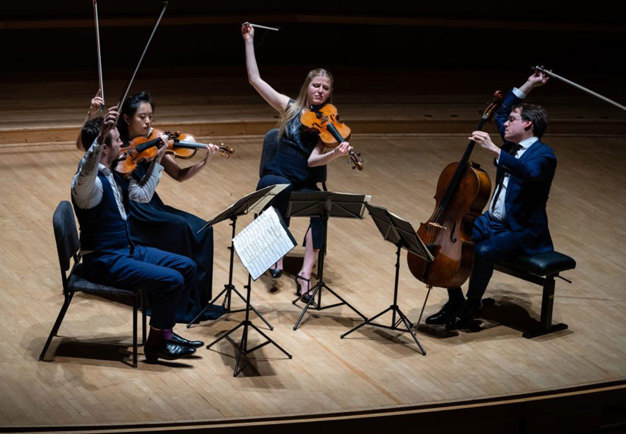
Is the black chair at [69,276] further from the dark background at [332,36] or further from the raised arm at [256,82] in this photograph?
the dark background at [332,36]

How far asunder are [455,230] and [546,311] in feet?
2.03

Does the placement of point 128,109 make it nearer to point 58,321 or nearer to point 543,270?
point 58,321

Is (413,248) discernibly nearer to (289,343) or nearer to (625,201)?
(289,343)

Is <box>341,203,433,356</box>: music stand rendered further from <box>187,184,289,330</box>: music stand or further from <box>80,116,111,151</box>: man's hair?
<box>80,116,111,151</box>: man's hair

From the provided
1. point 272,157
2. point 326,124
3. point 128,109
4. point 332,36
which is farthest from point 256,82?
point 332,36

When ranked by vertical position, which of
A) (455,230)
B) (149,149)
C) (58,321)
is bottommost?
(58,321)

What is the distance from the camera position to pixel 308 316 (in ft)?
15.2

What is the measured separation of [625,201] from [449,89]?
242 centimetres

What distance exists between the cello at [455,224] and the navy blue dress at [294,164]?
78cm

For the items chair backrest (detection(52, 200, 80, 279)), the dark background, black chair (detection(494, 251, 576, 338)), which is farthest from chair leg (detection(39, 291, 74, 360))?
the dark background

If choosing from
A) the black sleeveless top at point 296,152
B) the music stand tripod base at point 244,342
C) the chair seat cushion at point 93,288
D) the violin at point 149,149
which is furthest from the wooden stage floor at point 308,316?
the violin at point 149,149

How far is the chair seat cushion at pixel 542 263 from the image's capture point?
171 inches

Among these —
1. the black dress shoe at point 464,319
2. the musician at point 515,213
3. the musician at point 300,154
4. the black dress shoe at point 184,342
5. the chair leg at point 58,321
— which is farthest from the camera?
the musician at point 300,154

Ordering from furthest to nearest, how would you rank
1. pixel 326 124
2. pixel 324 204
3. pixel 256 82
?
pixel 256 82 → pixel 326 124 → pixel 324 204
